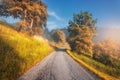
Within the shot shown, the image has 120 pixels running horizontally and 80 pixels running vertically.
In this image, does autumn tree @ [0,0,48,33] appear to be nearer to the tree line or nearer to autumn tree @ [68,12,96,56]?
the tree line

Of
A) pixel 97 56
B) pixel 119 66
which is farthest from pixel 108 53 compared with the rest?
pixel 119 66

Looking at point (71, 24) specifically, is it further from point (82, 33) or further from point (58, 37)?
point (58, 37)

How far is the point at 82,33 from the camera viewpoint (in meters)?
57.8

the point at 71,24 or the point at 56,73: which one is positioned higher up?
the point at 71,24

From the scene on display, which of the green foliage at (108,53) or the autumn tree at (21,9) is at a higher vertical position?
the autumn tree at (21,9)

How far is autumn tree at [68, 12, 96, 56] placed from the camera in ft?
180

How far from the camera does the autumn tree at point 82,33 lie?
54.7 metres

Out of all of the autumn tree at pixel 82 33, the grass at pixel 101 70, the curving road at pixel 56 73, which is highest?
the autumn tree at pixel 82 33

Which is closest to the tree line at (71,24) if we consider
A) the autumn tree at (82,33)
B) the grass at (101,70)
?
the autumn tree at (82,33)

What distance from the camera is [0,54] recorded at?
47.2ft

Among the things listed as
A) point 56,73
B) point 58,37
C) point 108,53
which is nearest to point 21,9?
point 108,53

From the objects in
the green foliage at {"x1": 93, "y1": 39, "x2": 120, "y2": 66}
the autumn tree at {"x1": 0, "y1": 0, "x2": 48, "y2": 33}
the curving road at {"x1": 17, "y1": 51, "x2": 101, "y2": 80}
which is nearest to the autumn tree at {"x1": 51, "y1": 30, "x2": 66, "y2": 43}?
the green foliage at {"x1": 93, "y1": 39, "x2": 120, "y2": 66}

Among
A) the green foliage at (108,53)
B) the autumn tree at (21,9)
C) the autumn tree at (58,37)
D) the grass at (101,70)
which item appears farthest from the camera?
the autumn tree at (58,37)

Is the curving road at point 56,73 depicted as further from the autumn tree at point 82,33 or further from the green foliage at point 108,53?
the autumn tree at point 82,33
